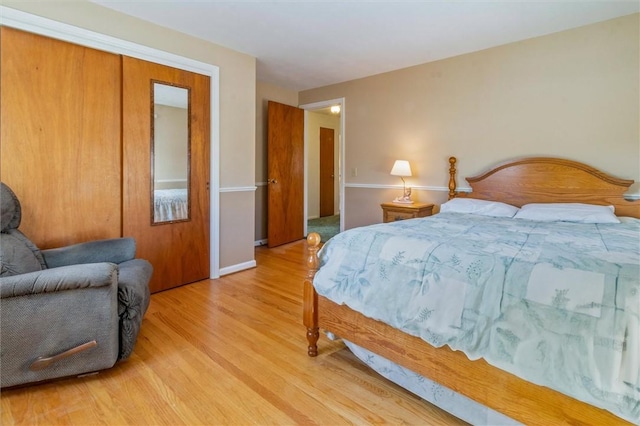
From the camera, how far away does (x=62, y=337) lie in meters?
1.65

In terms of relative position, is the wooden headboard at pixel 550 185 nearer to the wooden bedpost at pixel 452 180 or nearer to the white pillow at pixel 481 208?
the wooden bedpost at pixel 452 180

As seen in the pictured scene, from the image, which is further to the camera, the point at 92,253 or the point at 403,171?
the point at 403,171

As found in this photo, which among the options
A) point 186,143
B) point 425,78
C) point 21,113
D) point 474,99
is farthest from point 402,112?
point 21,113

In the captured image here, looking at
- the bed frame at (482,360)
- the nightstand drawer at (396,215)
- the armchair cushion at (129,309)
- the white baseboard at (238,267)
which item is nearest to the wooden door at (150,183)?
the white baseboard at (238,267)

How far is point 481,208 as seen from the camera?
2.99m

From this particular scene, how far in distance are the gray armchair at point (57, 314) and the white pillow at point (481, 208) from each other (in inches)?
106

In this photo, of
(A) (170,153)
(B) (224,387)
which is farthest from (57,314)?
(A) (170,153)

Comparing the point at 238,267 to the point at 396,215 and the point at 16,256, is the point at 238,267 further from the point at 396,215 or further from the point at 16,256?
the point at 16,256

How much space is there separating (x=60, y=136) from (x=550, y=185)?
159 inches

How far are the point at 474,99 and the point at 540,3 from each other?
3.52ft

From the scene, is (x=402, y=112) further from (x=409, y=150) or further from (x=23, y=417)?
(x=23, y=417)

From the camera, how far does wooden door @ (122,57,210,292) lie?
2.78 meters

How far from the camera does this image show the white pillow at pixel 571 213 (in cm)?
241

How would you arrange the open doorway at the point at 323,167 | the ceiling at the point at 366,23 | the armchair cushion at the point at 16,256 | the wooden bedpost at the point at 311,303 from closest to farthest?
the armchair cushion at the point at 16,256, the wooden bedpost at the point at 311,303, the ceiling at the point at 366,23, the open doorway at the point at 323,167
